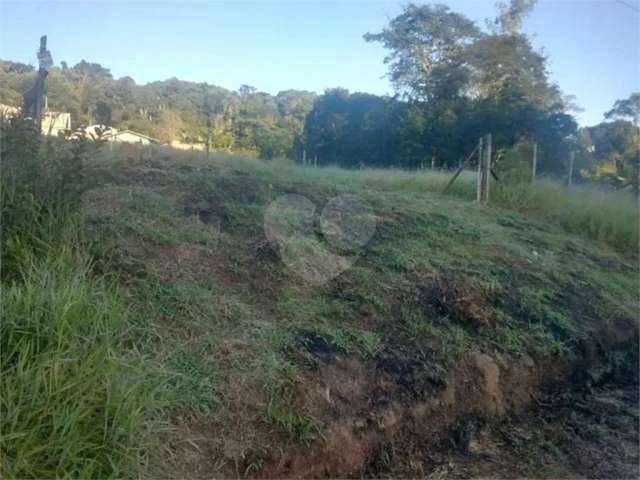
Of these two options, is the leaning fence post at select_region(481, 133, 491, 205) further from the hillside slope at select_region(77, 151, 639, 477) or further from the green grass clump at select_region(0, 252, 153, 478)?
the green grass clump at select_region(0, 252, 153, 478)

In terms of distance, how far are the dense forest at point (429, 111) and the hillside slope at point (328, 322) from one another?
882 centimetres

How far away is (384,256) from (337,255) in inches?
19.1

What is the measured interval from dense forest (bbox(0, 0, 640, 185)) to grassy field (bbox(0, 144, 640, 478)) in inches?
353

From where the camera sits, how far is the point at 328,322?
4.07 metres

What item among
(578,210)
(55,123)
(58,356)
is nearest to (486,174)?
(578,210)

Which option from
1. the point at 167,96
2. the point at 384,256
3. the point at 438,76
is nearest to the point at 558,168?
the point at 438,76

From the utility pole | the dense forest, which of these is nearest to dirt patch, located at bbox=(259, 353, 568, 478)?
the utility pole

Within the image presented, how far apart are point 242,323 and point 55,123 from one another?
208 cm

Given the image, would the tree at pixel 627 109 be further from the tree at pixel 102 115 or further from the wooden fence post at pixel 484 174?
the tree at pixel 102 115

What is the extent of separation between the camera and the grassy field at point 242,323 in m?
2.57

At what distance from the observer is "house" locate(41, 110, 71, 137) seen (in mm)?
4113

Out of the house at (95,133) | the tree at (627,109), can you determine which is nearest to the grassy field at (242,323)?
the house at (95,133)

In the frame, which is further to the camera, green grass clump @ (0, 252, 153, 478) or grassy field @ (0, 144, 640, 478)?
grassy field @ (0, 144, 640, 478)

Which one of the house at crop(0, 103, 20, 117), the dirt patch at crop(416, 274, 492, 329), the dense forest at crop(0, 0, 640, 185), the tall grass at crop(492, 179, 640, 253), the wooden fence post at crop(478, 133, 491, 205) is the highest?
the dense forest at crop(0, 0, 640, 185)
